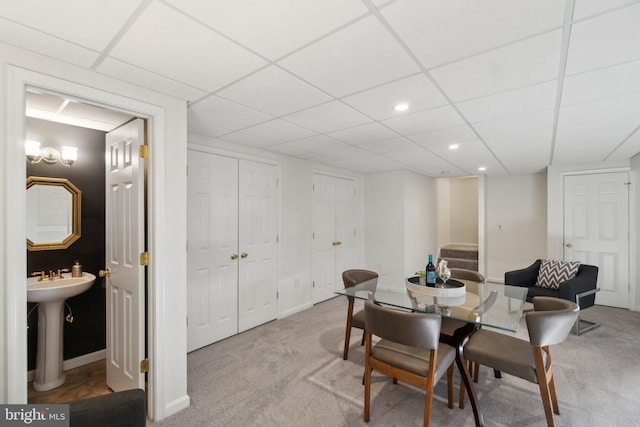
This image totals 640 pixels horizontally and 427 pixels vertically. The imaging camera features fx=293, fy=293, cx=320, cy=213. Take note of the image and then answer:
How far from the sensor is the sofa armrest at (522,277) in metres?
4.01

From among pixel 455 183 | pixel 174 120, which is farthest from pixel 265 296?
pixel 455 183

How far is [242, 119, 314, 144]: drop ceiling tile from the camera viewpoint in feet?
8.96

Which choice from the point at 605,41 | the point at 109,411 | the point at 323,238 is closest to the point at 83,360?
the point at 109,411

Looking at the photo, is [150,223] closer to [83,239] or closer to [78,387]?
[83,239]

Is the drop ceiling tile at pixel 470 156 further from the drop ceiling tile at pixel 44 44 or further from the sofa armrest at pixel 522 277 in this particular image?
the drop ceiling tile at pixel 44 44

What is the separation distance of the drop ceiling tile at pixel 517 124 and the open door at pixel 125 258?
287 centimetres

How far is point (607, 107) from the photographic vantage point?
7.25 ft

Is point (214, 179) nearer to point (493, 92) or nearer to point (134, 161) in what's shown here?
point (134, 161)

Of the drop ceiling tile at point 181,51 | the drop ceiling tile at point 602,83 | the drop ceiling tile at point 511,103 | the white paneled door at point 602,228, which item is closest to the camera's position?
the drop ceiling tile at point 181,51

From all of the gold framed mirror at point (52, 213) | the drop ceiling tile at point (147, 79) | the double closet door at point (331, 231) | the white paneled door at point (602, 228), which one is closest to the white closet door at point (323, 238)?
the double closet door at point (331, 231)

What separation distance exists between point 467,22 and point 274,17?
83cm

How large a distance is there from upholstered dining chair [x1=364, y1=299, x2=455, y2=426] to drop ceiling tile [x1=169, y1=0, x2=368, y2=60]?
5.21 feet

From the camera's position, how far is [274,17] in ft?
4.09

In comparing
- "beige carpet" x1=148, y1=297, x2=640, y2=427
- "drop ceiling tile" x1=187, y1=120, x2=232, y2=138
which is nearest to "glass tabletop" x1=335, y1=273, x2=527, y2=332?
"beige carpet" x1=148, y1=297, x2=640, y2=427
